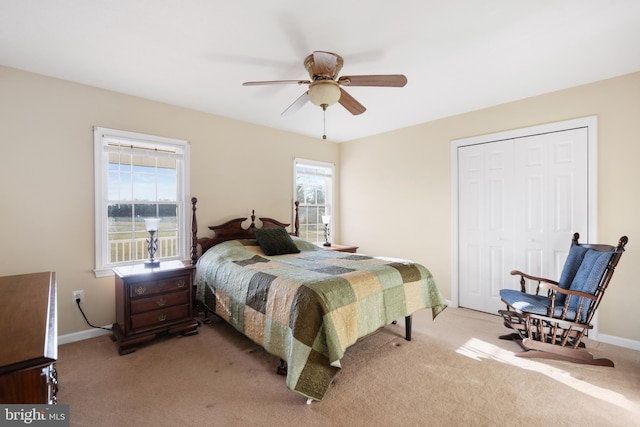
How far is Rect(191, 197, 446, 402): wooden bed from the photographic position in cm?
197

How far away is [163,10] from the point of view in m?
1.87

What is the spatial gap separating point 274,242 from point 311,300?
5.51 ft

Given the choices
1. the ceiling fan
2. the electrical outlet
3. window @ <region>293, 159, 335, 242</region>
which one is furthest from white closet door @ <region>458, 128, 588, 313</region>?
the electrical outlet

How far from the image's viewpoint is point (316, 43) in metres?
2.21

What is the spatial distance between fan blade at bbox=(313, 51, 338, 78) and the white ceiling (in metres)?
0.18

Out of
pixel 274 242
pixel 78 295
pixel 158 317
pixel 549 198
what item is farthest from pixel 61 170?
pixel 549 198

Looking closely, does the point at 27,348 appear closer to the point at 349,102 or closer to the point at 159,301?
the point at 159,301

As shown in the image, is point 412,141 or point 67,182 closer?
point 67,182

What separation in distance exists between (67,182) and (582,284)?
15.9 ft

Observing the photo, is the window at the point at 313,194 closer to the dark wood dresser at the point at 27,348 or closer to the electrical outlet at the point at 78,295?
the electrical outlet at the point at 78,295

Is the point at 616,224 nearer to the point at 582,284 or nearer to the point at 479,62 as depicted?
the point at 582,284

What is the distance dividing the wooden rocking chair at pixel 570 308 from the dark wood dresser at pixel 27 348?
A: 3135 millimetres

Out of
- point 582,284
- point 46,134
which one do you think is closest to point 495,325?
point 582,284

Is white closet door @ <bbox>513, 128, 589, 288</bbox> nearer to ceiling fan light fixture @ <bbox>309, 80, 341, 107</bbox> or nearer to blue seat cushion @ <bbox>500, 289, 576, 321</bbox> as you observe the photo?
blue seat cushion @ <bbox>500, 289, 576, 321</bbox>
